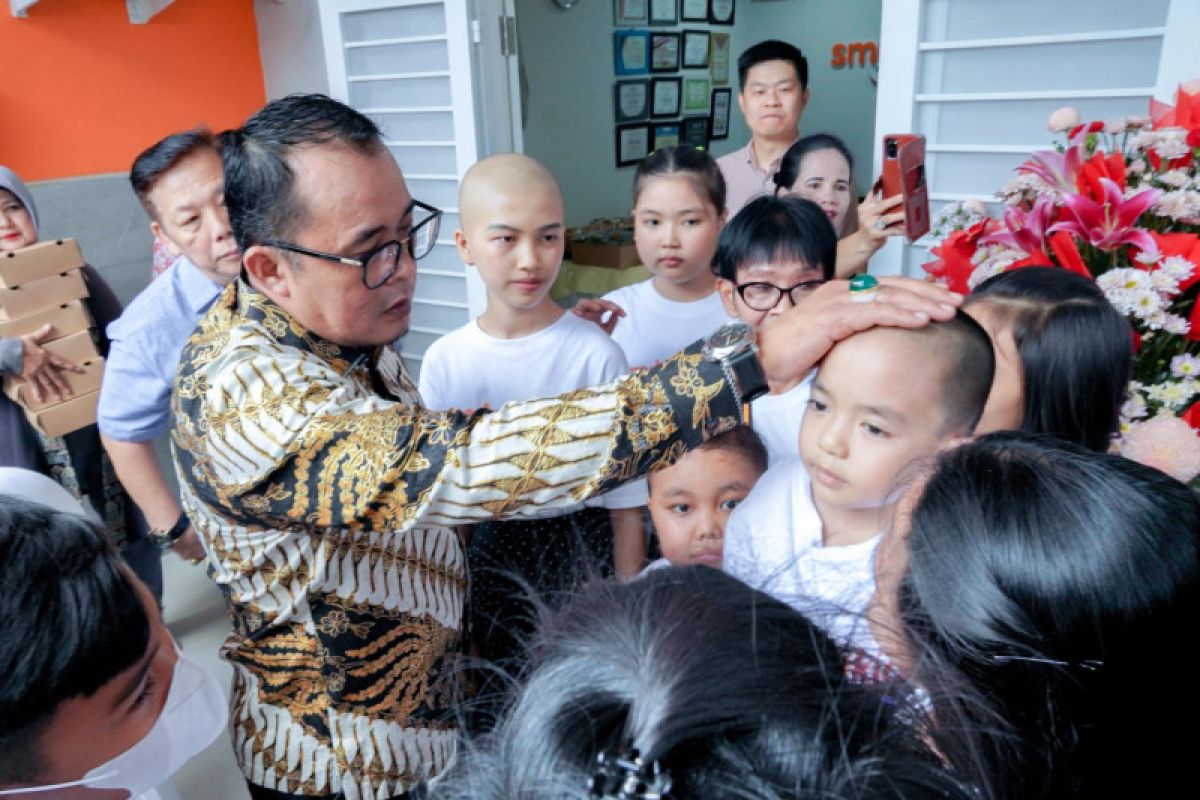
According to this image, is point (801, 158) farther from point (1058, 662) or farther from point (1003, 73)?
point (1058, 662)

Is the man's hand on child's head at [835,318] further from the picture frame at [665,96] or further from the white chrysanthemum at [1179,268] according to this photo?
the picture frame at [665,96]

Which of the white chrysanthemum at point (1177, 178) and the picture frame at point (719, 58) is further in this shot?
the picture frame at point (719, 58)

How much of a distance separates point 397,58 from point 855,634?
3.60m

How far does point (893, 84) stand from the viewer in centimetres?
239

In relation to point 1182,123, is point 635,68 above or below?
above

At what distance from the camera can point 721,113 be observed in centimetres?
637

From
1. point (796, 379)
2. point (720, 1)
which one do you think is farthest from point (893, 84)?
point (720, 1)

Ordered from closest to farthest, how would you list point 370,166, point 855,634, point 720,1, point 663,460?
point 855,634 → point 663,460 → point 370,166 → point 720,1

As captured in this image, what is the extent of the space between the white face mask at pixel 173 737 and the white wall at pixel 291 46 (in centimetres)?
337

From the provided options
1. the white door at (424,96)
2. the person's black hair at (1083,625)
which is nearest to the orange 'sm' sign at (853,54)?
the white door at (424,96)

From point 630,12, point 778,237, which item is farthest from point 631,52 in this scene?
point 778,237

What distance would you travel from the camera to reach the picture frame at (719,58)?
20.2ft

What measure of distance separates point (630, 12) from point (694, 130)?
42.9 inches

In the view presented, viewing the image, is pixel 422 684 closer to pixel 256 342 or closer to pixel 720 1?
pixel 256 342
